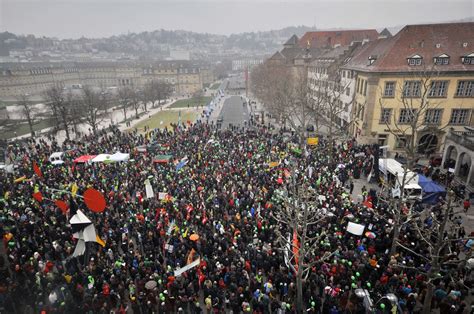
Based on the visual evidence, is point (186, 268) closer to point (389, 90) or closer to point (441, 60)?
point (389, 90)

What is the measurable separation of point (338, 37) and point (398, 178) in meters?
57.7

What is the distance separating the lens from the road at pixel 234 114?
53.4 meters

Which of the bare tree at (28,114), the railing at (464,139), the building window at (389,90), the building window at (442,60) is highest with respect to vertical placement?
the building window at (442,60)

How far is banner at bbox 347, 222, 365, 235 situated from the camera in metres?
14.6

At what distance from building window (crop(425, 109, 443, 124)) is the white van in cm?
1125

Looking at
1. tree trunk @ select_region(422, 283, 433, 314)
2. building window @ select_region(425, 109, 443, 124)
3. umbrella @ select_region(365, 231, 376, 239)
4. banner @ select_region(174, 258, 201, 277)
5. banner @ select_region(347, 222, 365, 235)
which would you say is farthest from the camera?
building window @ select_region(425, 109, 443, 124)

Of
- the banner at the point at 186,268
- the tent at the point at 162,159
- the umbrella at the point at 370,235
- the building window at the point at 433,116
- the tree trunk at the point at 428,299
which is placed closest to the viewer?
the tree trunk at the point at 428,299

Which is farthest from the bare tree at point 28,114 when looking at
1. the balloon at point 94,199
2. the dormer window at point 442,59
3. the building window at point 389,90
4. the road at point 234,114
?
the dormer window at point 442,59

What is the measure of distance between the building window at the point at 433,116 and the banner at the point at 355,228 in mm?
22690

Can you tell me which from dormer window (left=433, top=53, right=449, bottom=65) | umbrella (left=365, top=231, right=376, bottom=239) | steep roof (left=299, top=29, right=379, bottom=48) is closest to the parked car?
dormer window (left=433, top=53, right=449, bottom=65)

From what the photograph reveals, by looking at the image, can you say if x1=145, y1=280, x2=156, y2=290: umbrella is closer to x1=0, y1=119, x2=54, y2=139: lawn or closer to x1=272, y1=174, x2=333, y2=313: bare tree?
x1=272, y1=174, x2=333, y2=313: bare tree

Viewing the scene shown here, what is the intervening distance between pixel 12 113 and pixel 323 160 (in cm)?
7312

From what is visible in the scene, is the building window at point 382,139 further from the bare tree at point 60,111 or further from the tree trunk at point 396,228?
the bare tree at point 60,111

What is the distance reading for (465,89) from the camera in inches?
1172
